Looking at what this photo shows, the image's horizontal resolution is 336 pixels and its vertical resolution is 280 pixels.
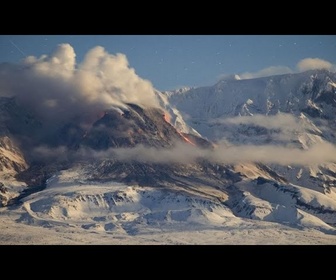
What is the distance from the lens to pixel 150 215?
95.9 metres

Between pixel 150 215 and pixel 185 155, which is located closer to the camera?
pixel 150 215

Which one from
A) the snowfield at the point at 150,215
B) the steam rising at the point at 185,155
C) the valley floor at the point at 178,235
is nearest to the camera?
the valley floor at the point at 178,235

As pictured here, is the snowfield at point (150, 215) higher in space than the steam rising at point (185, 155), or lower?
lower

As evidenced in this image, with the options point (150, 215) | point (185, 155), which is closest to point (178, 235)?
point (150, 215)

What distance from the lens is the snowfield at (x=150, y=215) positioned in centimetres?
8200

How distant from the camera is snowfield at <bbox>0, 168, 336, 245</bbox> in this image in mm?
82000

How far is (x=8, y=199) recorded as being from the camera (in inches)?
3792

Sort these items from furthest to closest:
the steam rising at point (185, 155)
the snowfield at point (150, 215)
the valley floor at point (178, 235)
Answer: the steam rising at point (185, 155) → the snowfield at point (150, 215) → the valley floor at point (178, 235)

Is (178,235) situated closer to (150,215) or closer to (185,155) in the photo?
(150,215)

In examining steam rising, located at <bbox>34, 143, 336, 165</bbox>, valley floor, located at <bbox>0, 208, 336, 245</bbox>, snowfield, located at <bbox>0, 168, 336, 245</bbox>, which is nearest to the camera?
valley floor, located at <bbox>0, 208, 336, 245</bbox>

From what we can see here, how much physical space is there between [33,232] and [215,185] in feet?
163

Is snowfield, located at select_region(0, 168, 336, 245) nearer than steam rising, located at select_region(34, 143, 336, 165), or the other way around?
snowfield, located at select_region(0, 168, 336, 245)

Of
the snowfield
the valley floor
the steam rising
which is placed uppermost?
the steam rising
